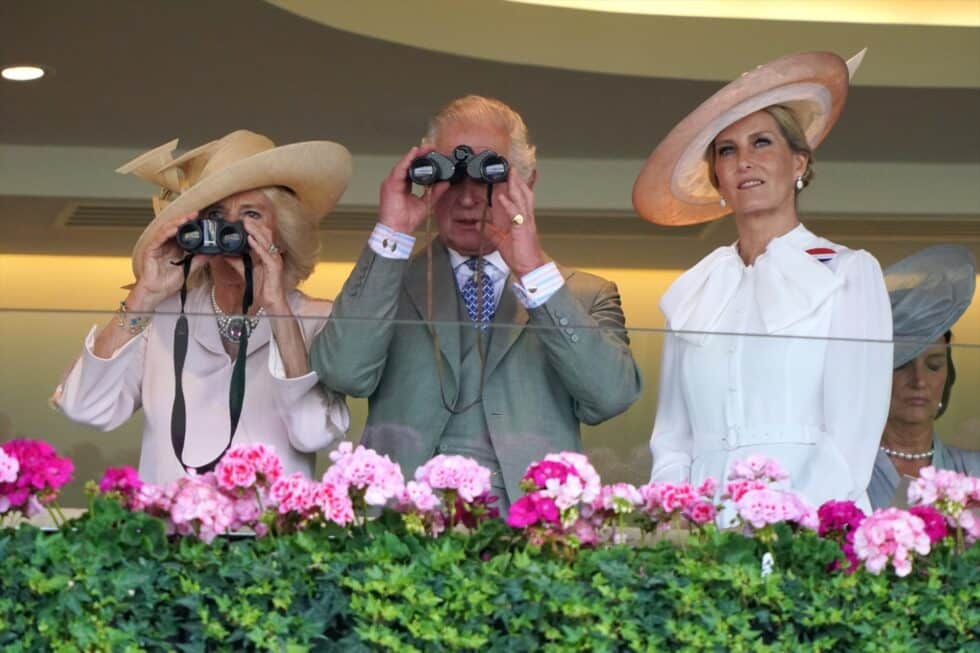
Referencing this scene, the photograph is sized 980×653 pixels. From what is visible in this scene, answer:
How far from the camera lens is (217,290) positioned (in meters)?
3.58

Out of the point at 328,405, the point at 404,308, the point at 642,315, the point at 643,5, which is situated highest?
the point at 643,5

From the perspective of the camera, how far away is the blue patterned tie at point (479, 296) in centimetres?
347

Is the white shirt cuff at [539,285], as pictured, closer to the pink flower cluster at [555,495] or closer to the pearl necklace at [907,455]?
the pink flower cluster at [555,495]

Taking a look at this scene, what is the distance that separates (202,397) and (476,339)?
0.47m

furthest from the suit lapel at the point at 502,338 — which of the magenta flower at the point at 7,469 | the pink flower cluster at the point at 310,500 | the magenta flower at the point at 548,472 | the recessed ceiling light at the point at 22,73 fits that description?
the recessed ceiling light at the point at 22,73

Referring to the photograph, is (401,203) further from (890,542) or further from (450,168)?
(890,542)

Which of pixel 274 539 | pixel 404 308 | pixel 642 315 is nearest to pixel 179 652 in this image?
pixel 274 539

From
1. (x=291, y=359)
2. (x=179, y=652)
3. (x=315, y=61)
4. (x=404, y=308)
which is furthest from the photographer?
(x=315, y=61)

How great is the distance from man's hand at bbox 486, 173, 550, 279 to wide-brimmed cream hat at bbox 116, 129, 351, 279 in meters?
0.39

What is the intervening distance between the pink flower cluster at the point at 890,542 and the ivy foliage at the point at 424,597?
0.03 meters

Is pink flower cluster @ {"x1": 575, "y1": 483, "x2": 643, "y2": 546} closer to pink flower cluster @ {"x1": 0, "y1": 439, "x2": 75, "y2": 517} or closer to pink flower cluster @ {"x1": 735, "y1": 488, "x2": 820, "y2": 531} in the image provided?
pink flower cluster @ {"x1": 735, "y1": 488, "x2": 820, "y2": 531}

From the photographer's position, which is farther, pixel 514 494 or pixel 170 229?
pixel 170 229

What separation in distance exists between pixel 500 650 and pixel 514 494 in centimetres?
45

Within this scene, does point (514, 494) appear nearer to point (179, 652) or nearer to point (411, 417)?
point (411, 417)
